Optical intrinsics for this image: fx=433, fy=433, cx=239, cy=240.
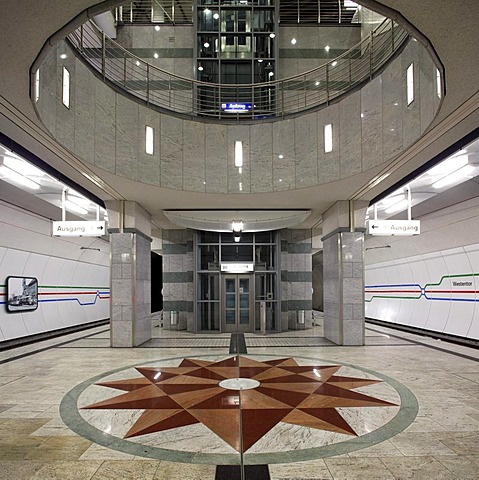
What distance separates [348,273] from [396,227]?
6.93 ft

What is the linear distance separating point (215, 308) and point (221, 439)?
12.9 metres

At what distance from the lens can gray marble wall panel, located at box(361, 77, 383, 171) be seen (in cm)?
943

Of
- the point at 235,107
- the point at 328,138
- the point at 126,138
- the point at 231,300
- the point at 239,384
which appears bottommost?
the point at 239,384

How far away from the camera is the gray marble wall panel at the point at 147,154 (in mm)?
10875

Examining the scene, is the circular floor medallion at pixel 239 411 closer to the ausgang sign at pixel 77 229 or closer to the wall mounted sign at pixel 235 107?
the ausgang sign at pixel 77 229

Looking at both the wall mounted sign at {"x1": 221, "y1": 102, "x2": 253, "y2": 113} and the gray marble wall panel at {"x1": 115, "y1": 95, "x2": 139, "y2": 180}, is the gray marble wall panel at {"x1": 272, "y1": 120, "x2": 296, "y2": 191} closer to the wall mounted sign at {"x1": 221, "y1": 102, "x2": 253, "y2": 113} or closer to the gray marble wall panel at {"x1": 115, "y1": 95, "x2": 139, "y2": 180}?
the wall mounted sign at {"x1": 221, "y1": 102, "x2": 253, "y2": 113}

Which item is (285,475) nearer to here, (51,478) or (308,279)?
(51,478)

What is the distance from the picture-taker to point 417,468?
4.42m

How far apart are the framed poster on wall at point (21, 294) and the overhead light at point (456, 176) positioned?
13317mm

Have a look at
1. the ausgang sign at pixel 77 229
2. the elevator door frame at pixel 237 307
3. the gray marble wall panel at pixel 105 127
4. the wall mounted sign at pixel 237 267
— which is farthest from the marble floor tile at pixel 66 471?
the elevator door frame at pixel 237 307

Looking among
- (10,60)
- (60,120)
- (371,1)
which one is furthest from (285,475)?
(60,120)

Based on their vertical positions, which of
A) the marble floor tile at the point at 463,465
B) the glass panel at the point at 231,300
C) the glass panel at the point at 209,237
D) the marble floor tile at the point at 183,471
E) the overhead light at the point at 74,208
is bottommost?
the marble floor tile at the point at 183,471

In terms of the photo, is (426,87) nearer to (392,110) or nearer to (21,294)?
(392,110)

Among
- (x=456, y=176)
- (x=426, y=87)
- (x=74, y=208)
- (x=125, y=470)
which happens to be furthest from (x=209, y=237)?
(x=125, y=470)
